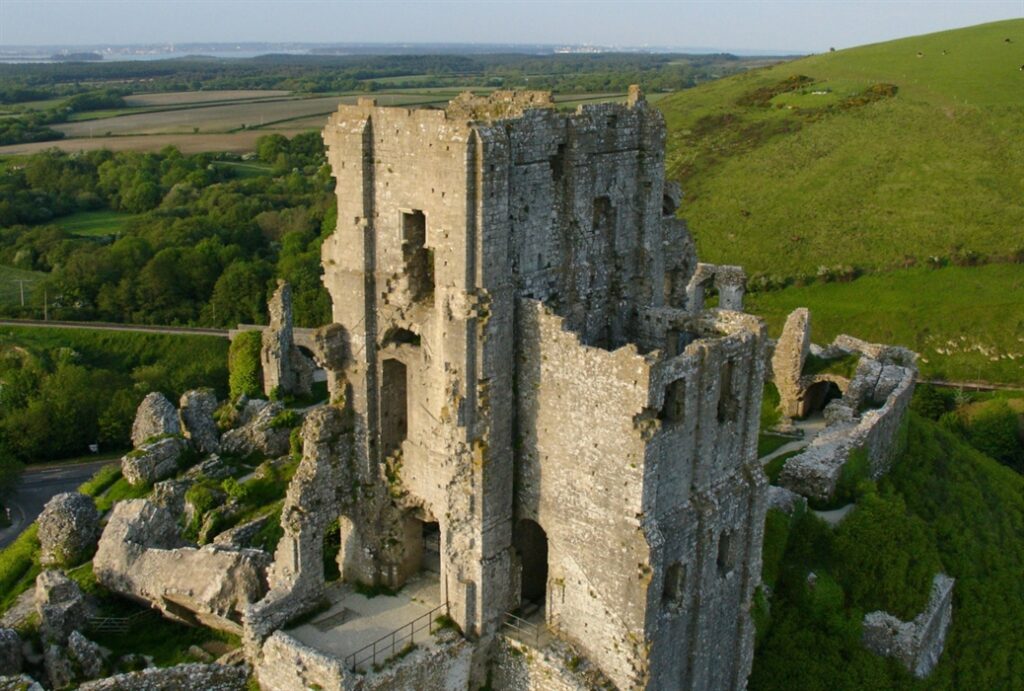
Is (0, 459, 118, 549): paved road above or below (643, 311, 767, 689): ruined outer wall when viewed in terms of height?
below

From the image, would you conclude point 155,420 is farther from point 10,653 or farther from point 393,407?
point 393,407

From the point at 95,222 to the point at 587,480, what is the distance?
77296 mm

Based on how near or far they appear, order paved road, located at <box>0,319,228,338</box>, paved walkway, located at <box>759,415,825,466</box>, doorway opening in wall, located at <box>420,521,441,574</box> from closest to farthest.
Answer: doorway opening in wall, located at <box>420,521,441,574</box> → paved walkway, located at <box>759,415,825,466</box> → paved road, located at <box>0,319,228,338</box>

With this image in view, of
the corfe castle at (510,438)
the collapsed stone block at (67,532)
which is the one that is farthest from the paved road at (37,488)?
the corfe castle at (510,438)

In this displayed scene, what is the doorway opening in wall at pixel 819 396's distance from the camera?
1369 inches

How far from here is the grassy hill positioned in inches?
2213

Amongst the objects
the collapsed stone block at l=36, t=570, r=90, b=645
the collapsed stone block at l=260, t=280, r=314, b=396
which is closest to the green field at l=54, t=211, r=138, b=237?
the collapsed stone block at l=260, t=280, r=314, b=396

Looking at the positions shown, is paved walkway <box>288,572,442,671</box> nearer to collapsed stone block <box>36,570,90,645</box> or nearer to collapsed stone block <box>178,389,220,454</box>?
collapsed stone block <box>36,570,90,645</box>

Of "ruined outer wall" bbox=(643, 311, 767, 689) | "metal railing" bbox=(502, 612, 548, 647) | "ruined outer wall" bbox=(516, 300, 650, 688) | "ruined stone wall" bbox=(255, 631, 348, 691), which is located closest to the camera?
"ruined outer wall" bbox=(516, 300, 650, 688)

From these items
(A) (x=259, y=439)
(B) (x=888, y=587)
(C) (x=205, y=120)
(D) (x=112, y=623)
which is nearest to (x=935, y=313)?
(B) (x=888, y=587)

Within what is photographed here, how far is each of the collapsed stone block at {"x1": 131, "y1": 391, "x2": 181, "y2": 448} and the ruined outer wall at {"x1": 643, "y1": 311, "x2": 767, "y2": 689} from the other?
20139 mm

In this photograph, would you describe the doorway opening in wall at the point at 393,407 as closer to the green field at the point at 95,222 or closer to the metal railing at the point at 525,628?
the metal railing at the point at 525,628

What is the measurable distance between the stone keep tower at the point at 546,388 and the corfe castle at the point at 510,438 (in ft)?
0.15

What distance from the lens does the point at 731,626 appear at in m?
19.6
